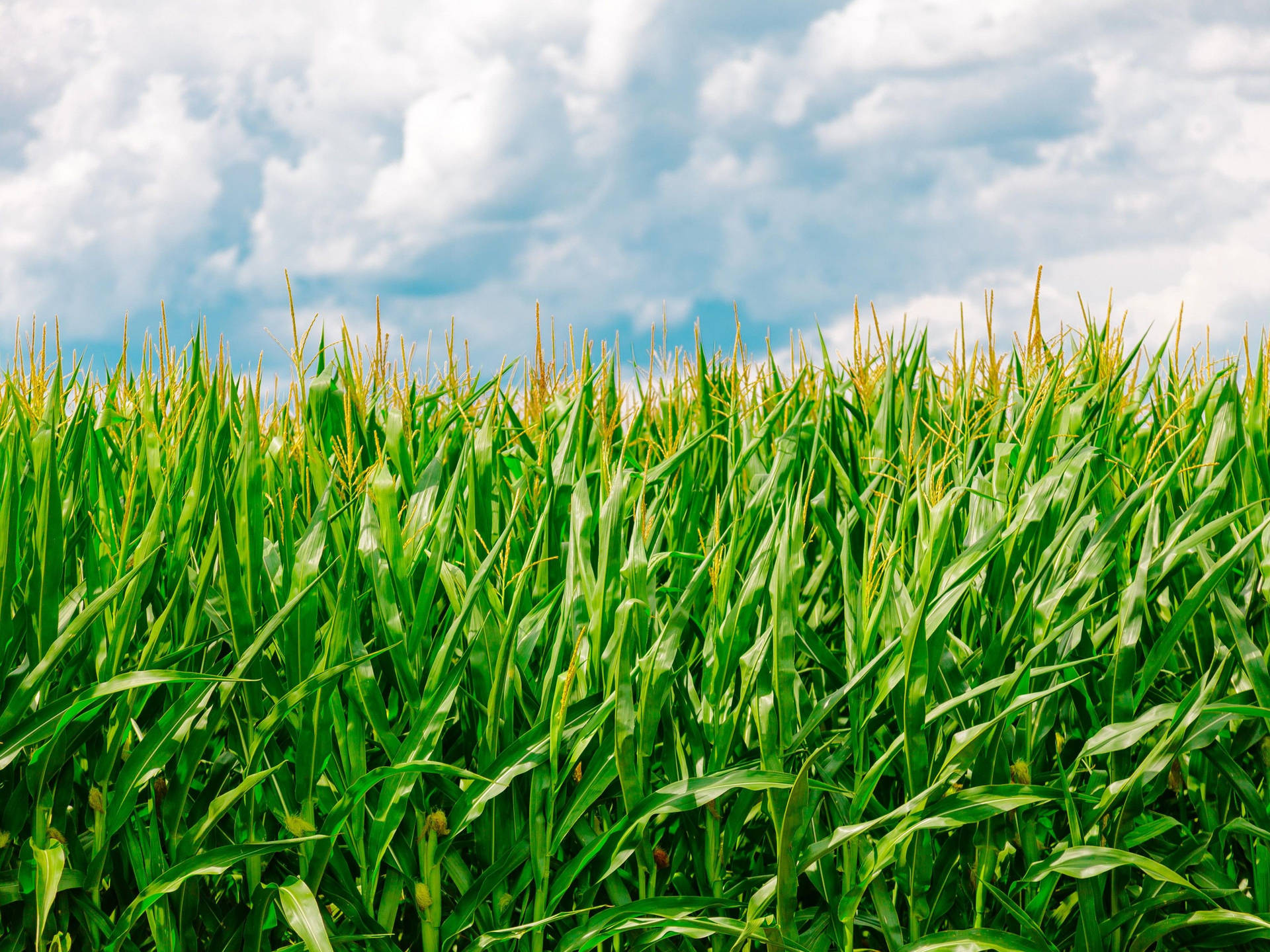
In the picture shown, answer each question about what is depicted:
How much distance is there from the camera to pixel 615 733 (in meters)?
1.43

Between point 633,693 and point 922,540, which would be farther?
point 922,540

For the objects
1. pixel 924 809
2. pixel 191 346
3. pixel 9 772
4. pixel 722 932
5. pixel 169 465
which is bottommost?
pixel 722 932

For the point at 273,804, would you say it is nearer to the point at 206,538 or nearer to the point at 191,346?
the point at 206,538

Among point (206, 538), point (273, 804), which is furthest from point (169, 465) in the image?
point (273, 804)

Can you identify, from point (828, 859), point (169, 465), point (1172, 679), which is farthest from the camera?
point (169, 465)

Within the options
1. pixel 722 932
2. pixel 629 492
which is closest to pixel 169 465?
pixel 629 492

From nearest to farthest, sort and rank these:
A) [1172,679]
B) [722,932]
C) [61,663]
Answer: [722,932] → [61,663] → [1172,679]

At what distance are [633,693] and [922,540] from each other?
59 cm

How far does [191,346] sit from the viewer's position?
296 cm

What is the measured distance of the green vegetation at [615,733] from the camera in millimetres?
1442

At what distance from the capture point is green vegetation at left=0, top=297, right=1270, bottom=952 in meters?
1.44

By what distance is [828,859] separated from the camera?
4.93ft

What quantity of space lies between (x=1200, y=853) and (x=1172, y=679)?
0.47m

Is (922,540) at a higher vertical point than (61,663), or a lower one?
higher
